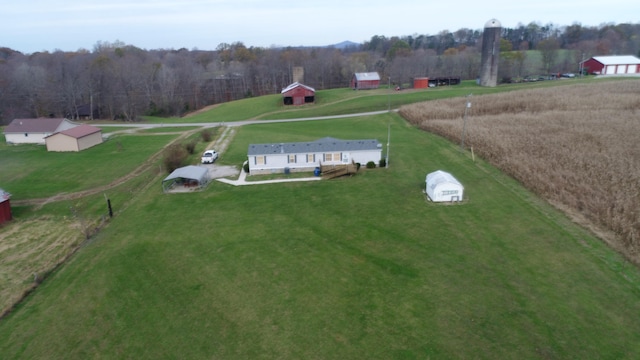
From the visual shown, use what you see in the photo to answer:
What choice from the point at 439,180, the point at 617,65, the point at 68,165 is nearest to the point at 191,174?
the point at 68,165

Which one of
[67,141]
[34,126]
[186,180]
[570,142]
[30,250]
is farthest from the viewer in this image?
[34,126]

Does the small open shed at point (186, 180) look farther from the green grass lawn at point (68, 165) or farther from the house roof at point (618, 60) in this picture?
the house roof at point (618, 60)

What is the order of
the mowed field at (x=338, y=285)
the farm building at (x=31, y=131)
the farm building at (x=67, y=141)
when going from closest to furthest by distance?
the mowed field at (x=338, y=285) < the farm building at (x=67, y=141) < the farm building at (x=31, y=131)

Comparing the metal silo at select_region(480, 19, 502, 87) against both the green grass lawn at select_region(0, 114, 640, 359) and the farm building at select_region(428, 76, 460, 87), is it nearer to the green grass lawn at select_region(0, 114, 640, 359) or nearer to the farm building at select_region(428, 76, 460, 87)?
the farm building at select_region(428, 76, 460, 87)

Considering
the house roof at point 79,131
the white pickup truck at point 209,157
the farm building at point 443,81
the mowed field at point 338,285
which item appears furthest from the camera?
the farm building at point 443,81

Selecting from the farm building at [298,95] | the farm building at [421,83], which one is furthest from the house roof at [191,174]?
the farm building at [421,83]

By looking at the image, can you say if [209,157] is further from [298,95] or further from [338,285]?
[298,95]
